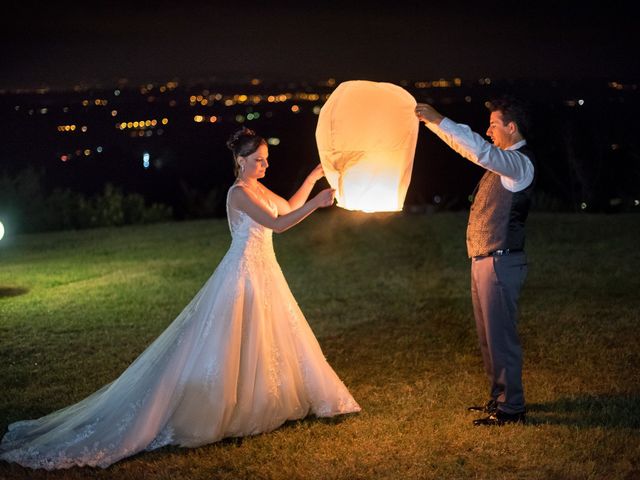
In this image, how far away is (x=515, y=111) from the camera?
598cm

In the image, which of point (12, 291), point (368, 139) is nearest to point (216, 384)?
point (368, 139)

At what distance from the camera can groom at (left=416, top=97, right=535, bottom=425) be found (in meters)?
5.79

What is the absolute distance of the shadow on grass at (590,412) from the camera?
248 inches

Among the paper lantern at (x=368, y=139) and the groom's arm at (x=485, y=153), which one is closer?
the groom's arm at (x=485, y=153)

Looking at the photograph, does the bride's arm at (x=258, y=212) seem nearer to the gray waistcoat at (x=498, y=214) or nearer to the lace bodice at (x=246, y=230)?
the lace bodice at (x=246, y=230)

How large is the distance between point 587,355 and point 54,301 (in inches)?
271

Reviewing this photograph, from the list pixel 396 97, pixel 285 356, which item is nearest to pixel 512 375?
pixel 285 356

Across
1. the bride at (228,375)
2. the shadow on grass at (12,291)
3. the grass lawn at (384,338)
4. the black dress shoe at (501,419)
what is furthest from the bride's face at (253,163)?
the shadow on grass at (12,291)

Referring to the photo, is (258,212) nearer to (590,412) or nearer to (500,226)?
(500,226)

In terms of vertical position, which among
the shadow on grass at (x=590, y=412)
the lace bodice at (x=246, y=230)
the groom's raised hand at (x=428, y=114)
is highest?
the groom's raised hand at (x=428, y=114)

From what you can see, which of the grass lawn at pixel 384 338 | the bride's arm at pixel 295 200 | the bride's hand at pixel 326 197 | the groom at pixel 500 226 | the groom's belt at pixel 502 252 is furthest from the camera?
the bride's arm at pixel 295 200

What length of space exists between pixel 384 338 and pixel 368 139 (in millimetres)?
3728

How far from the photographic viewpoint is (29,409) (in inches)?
275

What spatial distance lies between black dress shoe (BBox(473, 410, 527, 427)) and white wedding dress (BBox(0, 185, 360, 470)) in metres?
0.96
